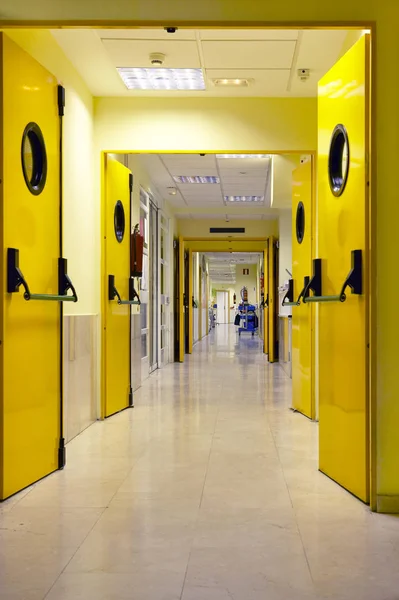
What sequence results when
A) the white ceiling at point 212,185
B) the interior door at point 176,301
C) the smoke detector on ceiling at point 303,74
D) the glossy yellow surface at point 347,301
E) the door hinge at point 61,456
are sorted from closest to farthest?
the glossy yellow surface at point 347,301 < the door hinge at point 61,456 < the smoke detector on ceiling at point 303,74 < the white ceiling at point 212,185 < the interior door at point 176,301

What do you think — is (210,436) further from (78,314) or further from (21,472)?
(21,472)

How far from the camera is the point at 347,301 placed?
3648mm

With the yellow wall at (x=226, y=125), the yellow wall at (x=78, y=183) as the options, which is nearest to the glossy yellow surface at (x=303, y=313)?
the yellow wall at (x=226, y=125)

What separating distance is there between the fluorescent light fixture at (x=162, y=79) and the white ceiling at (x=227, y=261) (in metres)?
17.1

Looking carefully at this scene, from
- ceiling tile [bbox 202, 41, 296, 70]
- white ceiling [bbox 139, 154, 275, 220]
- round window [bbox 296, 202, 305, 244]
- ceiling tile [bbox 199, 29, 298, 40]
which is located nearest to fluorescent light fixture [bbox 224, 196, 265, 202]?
white ceiling [bbox 139, 154, 275, 220]

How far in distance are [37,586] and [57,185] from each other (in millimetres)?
2718

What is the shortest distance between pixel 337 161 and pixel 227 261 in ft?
81.3

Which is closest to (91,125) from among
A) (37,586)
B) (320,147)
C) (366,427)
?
(320,147)

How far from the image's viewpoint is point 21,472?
12.0 feet

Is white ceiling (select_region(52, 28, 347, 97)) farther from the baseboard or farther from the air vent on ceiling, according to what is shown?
the air vent on ceiling

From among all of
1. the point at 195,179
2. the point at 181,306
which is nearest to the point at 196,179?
the point at 195,179

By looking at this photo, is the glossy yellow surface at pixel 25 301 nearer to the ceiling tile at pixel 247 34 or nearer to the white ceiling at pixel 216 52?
the white ceiling at pixel 216 52

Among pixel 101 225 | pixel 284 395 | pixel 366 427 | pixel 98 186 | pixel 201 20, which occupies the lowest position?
pixel 284 395

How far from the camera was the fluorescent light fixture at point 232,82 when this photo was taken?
5660 millimetres
